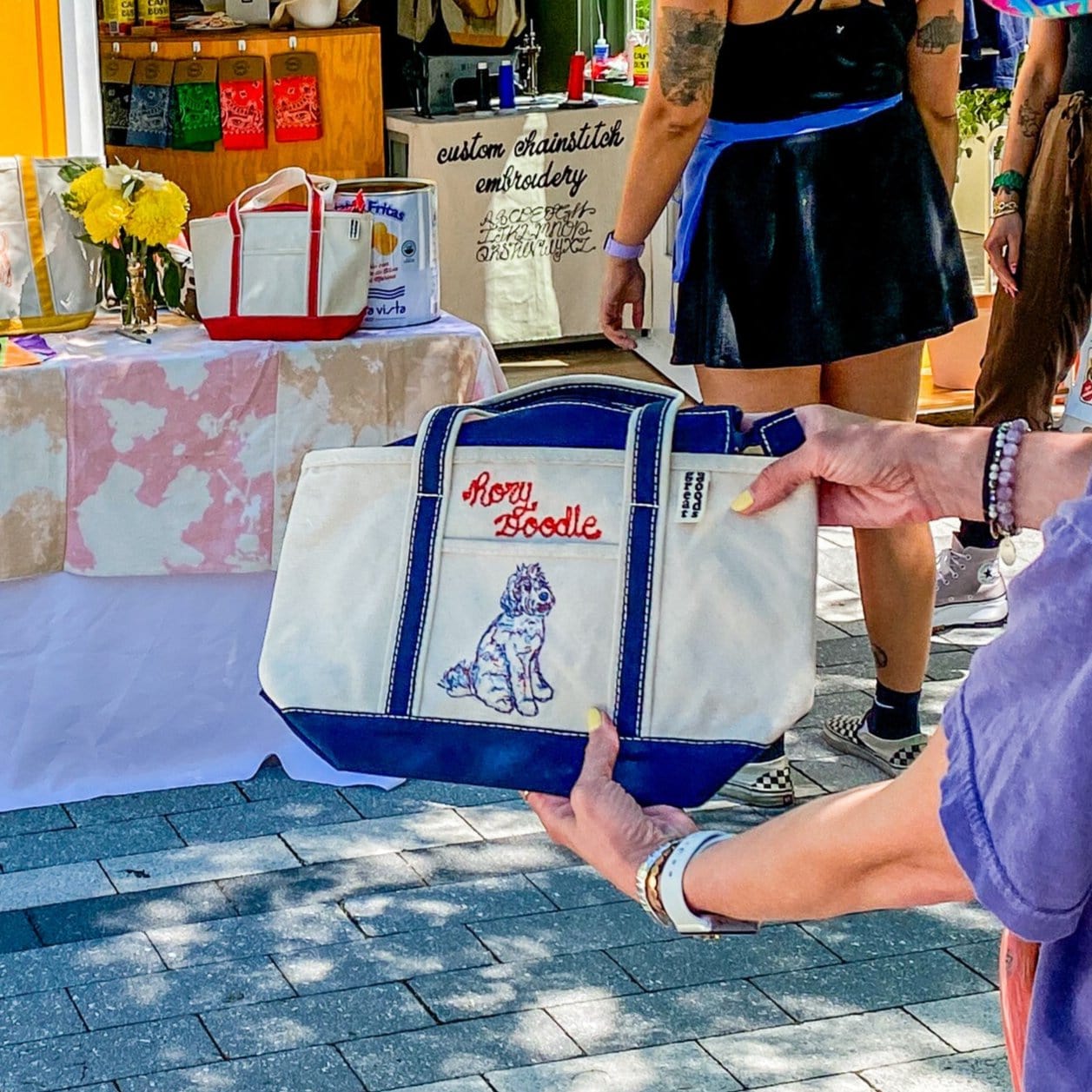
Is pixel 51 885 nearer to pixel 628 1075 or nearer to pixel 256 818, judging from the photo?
pixel 256 818

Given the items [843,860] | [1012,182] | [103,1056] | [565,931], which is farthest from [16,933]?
[1012,182]

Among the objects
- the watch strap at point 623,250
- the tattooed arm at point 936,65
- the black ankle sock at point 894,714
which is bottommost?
the black ankle sock at point 894,714

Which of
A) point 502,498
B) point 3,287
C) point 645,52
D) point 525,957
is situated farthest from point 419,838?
point 645,52

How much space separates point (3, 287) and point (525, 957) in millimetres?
1828

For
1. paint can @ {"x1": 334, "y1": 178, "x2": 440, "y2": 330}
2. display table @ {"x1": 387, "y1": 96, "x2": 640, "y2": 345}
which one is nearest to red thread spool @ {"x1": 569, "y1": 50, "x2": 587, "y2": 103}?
display table @ {"x1": 387, "y1": 96, "x2": 640, "y2": 345}

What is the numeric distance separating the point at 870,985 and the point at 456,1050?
2.35ft

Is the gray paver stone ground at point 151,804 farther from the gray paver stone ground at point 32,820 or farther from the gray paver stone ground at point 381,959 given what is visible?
the gray paver stone ground at point 381,959

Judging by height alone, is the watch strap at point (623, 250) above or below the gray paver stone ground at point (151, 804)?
above

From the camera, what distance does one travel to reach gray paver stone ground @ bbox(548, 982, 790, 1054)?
2795 mm

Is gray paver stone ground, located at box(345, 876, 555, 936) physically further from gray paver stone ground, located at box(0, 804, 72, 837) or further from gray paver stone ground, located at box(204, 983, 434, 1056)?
gray paver stone ground, located at box(0, 804, 72, 837)

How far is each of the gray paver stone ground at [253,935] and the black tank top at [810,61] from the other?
5.43ft

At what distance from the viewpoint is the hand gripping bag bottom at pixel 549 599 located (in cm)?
170

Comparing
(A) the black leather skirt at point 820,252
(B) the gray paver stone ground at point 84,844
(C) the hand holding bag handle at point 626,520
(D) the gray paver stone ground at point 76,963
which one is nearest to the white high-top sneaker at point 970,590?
(A) the black leather skirt at point 820,252

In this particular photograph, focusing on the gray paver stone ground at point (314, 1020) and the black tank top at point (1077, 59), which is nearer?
the gray paver stone ground at point (314, 1020)
